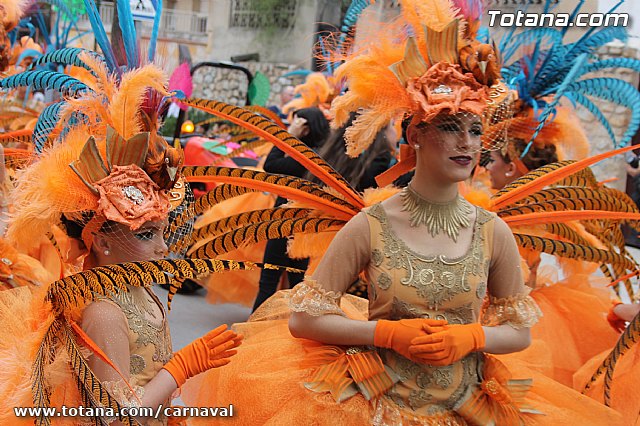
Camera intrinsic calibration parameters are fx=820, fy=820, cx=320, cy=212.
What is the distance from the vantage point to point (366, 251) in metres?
2.70

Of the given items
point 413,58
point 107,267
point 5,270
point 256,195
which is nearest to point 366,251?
point 413,58

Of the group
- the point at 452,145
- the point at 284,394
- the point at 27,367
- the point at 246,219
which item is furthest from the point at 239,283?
the point at 27,367

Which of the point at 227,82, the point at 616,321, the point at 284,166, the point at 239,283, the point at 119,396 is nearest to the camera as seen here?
the point at 119,396

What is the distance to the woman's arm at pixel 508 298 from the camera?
9.05 ft

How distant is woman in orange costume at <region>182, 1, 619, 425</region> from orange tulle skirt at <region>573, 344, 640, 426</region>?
0.71 metres

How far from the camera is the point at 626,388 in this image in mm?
3514

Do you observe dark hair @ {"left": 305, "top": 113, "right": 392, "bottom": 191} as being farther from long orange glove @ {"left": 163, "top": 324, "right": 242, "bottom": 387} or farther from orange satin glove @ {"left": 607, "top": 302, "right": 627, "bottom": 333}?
long orange glove @ {"left": 163, "top": 324, "right": 242, "bottom": 387}

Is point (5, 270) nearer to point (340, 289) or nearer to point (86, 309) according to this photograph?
point (86, 309)

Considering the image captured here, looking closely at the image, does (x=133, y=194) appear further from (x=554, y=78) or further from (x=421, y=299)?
(x=554, y=78)

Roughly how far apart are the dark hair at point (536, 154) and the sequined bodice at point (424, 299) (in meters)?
2.16

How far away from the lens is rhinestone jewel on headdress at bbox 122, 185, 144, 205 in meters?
2.40

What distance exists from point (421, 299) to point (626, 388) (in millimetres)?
1399

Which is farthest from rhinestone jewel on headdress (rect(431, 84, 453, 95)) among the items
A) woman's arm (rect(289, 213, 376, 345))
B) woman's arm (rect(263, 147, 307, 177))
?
woman's arm (rect(263, 147, 307, 177))

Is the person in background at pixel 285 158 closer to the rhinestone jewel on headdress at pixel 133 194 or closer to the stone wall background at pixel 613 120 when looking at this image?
the rhinestone jewel on headdress at pixel 133 194
